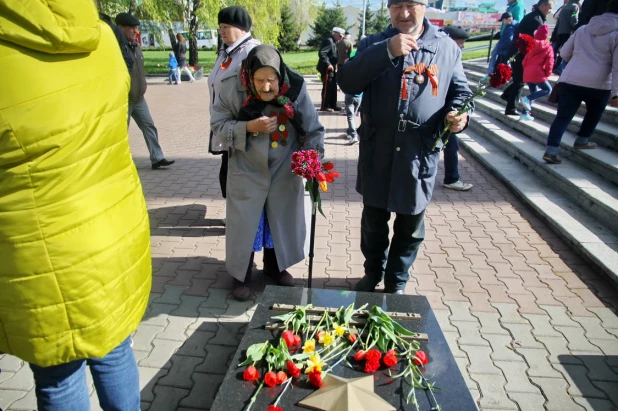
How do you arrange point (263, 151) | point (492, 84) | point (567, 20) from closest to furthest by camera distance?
1. point (492, 84)
2. point (263, 151)
3. point (567, 20)

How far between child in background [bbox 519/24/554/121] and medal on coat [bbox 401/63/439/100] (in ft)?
17.5

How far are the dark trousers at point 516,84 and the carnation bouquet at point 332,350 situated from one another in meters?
6.48

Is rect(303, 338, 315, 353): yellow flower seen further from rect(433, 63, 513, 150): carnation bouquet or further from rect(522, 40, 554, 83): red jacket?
rect(522, 40, 554, 83): red jacket

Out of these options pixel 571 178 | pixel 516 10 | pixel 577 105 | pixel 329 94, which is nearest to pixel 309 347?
pixel 571 178

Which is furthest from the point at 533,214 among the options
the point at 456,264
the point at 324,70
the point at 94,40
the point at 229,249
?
the point at 324,70

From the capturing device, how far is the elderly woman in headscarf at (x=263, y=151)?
2805mm

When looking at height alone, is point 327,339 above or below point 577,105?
below

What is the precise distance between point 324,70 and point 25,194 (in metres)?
10.2

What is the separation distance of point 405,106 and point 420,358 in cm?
138

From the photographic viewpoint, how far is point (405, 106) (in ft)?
8.71

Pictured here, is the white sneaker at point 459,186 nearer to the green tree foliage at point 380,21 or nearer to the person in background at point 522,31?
the person in background at point 522,31

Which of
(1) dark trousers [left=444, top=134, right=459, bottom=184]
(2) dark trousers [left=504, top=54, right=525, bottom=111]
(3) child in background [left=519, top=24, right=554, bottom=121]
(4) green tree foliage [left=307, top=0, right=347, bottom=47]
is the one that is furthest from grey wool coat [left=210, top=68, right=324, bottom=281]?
(4) green tree foliage [left=307, top=0, right=347, bottom=47]

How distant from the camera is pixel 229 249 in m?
3.19

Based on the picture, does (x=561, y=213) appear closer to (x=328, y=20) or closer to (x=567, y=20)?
(x=567, y=20)
